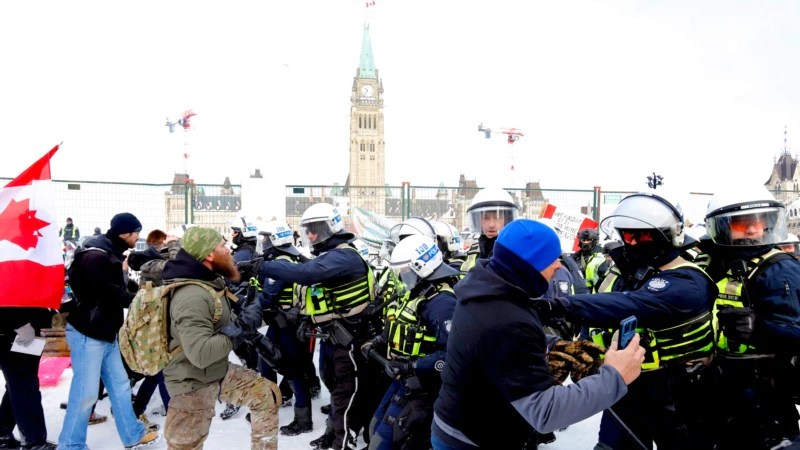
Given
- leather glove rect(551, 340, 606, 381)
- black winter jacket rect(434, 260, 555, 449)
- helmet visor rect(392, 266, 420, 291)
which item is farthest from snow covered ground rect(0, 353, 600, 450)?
black winter jacket rect(434, 260, 555, 449)

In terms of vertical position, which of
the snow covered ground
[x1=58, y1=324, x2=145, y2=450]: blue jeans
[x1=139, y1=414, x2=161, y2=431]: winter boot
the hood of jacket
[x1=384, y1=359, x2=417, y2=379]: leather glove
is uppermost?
the hood of jacket

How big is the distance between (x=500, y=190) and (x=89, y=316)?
13.8ft

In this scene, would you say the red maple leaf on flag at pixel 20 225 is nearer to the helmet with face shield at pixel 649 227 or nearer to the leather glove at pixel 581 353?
the leather glove at pixel 581 353

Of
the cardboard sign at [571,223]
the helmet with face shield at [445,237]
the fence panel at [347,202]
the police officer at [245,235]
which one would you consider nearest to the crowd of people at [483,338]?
the helmet with face shield at [445,237]

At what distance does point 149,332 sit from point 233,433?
9.24 ft

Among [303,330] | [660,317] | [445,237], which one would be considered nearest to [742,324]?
[660,317]

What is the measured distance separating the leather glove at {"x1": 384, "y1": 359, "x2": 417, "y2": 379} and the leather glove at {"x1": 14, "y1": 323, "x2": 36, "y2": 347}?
11.7 ft

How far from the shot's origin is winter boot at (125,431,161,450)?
5.59 meters

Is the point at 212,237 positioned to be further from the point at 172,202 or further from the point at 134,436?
the point at 172,202

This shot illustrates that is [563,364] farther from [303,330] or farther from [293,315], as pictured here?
[293,315]

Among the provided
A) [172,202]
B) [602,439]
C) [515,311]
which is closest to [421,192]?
[172,202]

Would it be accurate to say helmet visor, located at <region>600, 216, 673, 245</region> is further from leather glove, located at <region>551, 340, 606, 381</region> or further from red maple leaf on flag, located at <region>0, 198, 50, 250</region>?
red maple leaf on flag, located at <region>0, 198, 50, 250</region>

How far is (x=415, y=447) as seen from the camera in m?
4.10

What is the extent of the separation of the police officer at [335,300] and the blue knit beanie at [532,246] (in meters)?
3.37
